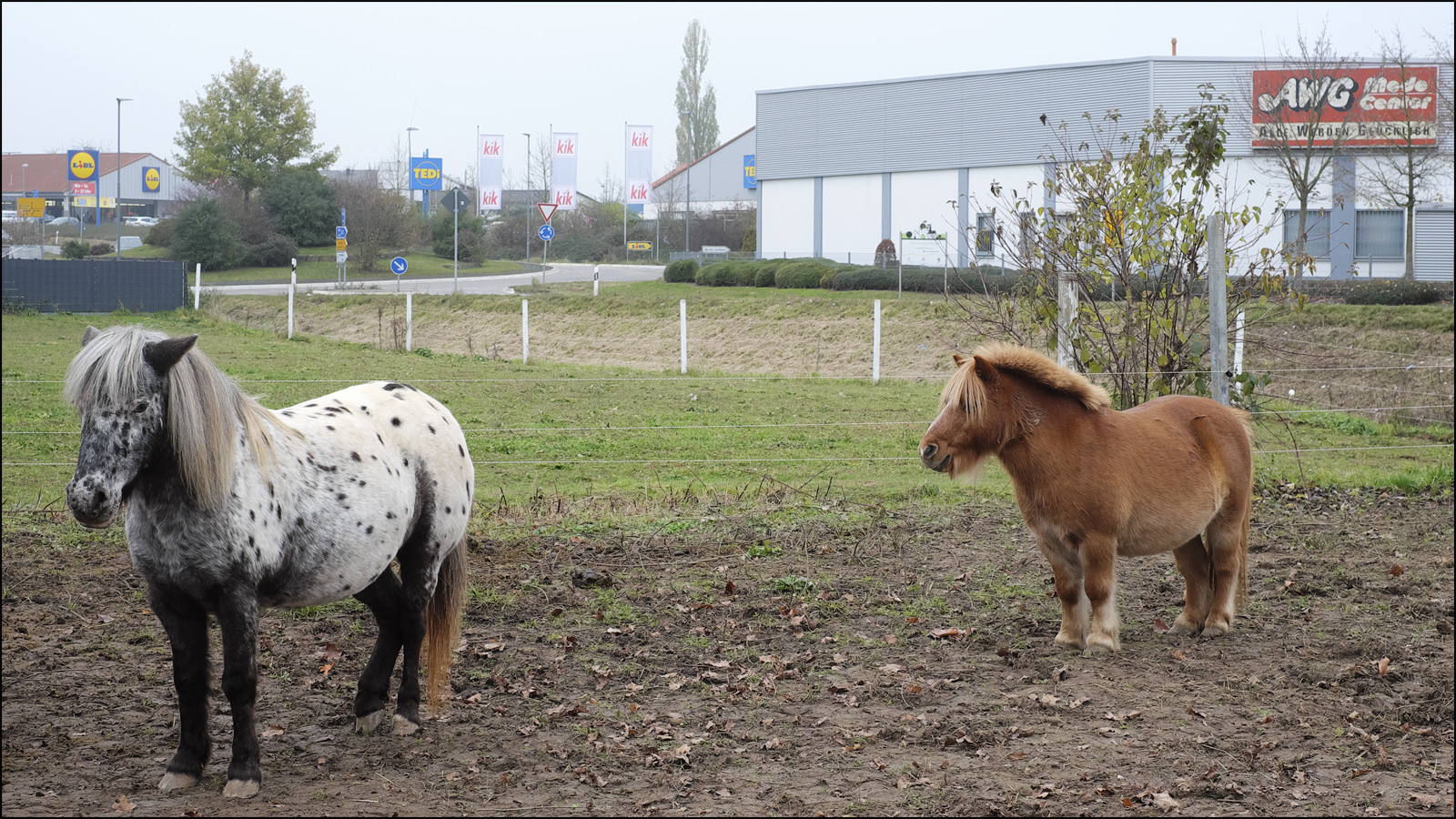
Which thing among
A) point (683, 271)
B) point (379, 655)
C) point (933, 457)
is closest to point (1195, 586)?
point (933, 457)

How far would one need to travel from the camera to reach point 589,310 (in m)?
29.7

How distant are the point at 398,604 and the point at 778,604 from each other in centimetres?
240

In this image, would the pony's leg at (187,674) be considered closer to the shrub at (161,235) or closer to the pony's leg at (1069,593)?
the pony's leg at (1069,593)

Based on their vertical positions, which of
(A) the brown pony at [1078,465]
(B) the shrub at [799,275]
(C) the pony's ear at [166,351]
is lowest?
(A) the brown pony at [1078,465]

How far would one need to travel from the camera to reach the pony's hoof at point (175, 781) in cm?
378

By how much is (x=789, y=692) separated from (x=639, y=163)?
57.8 m

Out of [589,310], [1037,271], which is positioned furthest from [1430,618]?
[589,310]

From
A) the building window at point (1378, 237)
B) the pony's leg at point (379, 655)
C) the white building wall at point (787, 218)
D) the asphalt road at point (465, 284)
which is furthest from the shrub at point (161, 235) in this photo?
the building window at point (1378, 237)

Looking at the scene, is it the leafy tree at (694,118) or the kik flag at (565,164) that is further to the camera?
the leafy tree at (694,118)

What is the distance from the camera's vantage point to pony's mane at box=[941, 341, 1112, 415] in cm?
520

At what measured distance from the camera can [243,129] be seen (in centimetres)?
5000

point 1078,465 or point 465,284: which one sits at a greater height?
point 465,284

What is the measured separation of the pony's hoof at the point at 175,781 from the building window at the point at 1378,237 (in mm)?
43898

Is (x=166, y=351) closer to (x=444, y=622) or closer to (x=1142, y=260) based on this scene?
(x=444, y=622)
